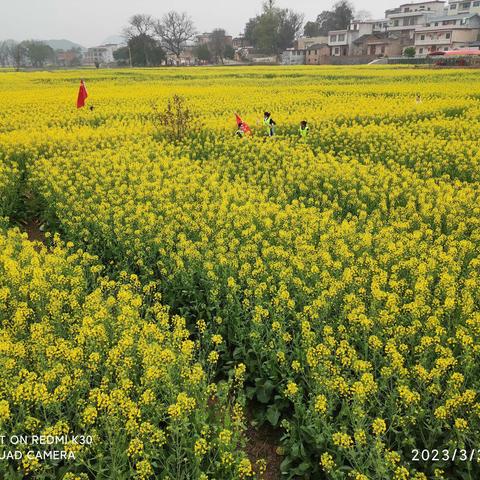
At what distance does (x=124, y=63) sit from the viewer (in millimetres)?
86875

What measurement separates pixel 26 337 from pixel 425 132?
44.2 feet

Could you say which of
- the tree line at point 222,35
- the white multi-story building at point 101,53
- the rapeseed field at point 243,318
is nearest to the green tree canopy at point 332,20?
the tree line at point 222,35

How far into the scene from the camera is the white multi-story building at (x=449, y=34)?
7269 cm

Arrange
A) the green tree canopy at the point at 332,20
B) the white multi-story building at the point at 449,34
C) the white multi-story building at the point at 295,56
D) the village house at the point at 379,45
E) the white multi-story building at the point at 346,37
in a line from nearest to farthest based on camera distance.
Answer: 1. the white multi-story building at the point at 449,34
2. the village house at the point at 379,45
3. the white multi-story building at the point at 346,37
4. the white multi-story building at the point at 295,56
5. the green tree canopy at the point at 332,20

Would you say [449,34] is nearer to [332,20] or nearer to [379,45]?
[379,45]

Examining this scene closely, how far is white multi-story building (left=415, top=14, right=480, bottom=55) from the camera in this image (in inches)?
2862

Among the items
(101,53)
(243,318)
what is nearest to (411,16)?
(243,318)

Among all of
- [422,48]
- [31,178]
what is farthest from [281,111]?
[422,48]

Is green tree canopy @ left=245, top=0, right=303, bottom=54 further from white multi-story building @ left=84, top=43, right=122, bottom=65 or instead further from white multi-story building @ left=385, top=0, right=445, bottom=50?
white multi-story building @ left=84, top=43, right=122, bottom=65

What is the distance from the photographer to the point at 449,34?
238 feet

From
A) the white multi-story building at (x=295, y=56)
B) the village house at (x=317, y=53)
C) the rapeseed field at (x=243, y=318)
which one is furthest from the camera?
the white multi-story building at (x=295, y=56)

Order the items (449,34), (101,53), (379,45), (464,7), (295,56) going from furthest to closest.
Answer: (101,53), (464,7), (295,56), (379,45), (449,34)

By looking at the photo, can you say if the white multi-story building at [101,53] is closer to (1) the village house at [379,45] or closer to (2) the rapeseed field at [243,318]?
(1) the village house at [379,45]

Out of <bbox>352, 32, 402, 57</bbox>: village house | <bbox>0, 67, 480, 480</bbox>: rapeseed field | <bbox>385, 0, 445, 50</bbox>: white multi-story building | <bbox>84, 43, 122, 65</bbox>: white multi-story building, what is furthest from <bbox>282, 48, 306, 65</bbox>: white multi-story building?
<bbox>84, 43, 122, 65</bbox>: white multi-story building
